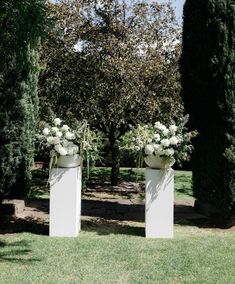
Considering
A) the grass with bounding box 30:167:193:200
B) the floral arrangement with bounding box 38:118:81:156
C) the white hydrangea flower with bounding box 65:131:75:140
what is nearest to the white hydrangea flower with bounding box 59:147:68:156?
the floral arrangement with bounding box 38:118:81:156

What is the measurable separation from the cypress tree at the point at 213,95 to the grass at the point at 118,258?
0.77 metres

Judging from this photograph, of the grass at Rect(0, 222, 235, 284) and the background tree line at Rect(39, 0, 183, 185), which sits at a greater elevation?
the background tree line at Rect(39, 0, 183, 185)

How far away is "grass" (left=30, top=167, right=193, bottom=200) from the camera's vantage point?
34.7ft

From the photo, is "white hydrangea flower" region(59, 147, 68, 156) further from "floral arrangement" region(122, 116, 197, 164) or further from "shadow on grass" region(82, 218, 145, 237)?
"shadow on grass" region(82, 218, 145, 237)

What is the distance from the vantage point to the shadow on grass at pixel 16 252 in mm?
5090

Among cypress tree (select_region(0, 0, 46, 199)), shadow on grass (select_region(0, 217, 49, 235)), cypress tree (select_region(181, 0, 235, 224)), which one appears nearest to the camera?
shadow on grass (select_region(0, 217, 49, 235))

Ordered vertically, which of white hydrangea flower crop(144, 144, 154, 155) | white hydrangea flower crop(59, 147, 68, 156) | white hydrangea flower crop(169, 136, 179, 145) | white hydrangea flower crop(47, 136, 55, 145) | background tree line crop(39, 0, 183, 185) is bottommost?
white hydrangea flower crop(59, 147, 68, 156)

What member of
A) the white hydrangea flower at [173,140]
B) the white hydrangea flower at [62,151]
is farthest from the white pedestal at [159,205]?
the white hydrangea flower at [62,151]

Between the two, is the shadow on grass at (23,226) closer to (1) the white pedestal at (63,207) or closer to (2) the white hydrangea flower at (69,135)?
(1) the white pedestal at (63,207)

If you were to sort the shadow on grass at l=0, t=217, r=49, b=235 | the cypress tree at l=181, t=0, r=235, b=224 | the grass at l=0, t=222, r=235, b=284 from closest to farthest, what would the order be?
the grass at l=0, t=222, r=235, b=284, the shadow on grass at l=0, t=217, r=49, b=235, the cypress tree at l=181, t=0, r=235, b=224

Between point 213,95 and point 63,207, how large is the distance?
118 inches

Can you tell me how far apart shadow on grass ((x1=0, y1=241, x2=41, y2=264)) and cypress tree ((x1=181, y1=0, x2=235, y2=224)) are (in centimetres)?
317

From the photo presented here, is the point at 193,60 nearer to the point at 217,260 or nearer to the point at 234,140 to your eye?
the point at 234,140

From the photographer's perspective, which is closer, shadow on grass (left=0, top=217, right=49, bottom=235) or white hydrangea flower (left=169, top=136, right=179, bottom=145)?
white hydrangea flower (left=169, top=136, right=179, bottom=145)
